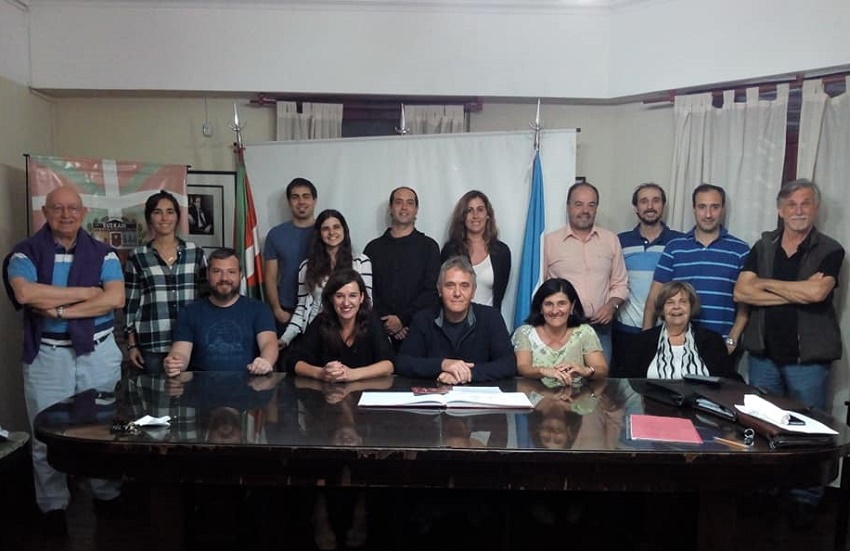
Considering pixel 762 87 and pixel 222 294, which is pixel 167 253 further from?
pixel 762 87

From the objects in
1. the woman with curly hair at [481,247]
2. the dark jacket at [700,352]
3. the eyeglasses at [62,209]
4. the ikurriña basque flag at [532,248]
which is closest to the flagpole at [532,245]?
the ikurriña basque flag at [532,248]

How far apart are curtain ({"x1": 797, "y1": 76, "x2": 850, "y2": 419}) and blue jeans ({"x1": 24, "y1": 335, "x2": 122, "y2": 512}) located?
3.56 metres

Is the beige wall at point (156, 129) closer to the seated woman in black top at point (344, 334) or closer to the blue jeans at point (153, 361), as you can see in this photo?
the blue jeans at point (153, 361)

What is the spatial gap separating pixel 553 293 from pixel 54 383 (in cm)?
220

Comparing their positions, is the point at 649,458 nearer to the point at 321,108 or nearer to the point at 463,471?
the point at 463,471

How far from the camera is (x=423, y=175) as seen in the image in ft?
12.6

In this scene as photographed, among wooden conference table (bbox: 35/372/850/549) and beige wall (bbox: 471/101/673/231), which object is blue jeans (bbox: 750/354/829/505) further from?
beige wall (bbox: 471/101/673/231)

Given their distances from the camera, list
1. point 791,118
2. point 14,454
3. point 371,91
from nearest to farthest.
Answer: point 14,454, point 791,118, point 371,91

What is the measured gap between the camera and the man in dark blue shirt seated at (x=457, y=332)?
2512 mm

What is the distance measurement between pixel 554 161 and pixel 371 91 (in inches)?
48.3

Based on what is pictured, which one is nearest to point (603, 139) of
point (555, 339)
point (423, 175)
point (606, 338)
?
point (423, 175)

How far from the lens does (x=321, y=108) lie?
4.02m

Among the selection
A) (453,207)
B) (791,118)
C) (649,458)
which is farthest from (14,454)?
(791,118)

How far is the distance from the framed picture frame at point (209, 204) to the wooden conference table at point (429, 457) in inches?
96.3
